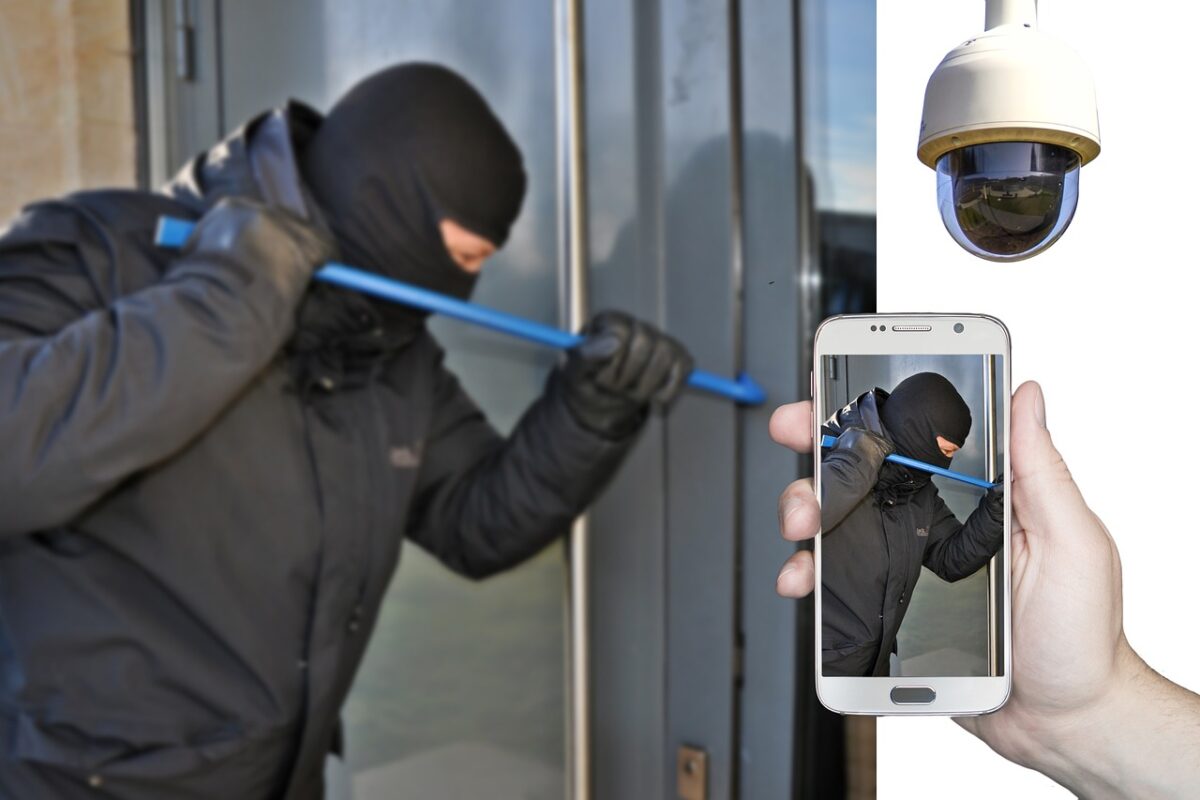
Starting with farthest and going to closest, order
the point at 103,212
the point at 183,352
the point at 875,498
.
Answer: the point at 103,212, the point at 183,352, the point at 875,498

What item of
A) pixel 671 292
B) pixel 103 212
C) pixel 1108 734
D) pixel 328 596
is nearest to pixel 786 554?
pixel 671 292

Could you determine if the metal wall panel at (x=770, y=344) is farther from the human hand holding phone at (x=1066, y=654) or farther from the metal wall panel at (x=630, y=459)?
the human hand holding phone at (x=1066, y=654)

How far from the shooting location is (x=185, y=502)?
72 cm

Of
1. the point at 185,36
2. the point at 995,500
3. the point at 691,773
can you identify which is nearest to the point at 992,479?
the point at 995,500

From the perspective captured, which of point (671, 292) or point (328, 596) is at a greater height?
point (671, 292)

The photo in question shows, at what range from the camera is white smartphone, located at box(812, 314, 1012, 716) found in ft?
0.56

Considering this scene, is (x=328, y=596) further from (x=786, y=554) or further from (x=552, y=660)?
(x=786, y=554)

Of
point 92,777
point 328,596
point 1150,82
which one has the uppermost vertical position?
point 1150,82

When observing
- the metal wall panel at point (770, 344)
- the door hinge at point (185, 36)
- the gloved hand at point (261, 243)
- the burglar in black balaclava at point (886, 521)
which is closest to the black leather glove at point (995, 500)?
the burglar in black balaclava at point (886, 521)

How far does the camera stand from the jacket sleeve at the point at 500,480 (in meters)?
0.79

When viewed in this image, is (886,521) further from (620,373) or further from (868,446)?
(620,373)

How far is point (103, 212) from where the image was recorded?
73cm

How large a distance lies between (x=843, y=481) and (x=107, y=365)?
1.89 ft

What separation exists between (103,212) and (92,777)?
1.34 ft
